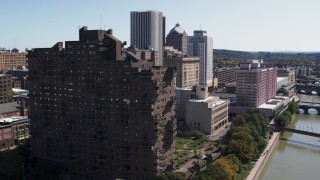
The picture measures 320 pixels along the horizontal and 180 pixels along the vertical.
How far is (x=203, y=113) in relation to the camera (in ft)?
228

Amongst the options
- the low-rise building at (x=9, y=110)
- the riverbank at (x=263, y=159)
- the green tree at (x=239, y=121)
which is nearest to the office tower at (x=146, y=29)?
the green tree at (x=239, y=121)

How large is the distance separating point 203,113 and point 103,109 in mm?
28396

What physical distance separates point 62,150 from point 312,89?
364 feet

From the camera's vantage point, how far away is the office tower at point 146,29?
11656 centimetres

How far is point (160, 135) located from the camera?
42781mm

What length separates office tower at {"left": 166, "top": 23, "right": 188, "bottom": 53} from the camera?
452ft

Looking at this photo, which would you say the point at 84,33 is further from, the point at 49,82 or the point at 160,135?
the point at 160,135

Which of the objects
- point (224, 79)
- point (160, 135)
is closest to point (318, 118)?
point (224, 79)

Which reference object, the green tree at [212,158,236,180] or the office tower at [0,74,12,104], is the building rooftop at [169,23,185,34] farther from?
the green tree at [212,158,236,180]

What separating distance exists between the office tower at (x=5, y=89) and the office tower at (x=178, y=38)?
213ft

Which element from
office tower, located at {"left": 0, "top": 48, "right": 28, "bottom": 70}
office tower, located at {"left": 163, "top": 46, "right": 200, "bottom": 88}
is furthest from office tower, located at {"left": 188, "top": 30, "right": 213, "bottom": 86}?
office tower, located at {"left": 0, "top": 48, "right": 28, "bottom": 70}

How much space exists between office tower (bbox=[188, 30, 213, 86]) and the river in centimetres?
4262

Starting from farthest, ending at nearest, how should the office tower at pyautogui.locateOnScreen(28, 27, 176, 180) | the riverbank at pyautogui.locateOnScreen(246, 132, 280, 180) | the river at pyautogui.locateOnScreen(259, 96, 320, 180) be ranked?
the river at pyautogui.locateOnScreen(259, 96, 320, 180), the riverbank at pyautogui.locateOnScreen(246, 132, 280, 180), the office tower at pyautogui.locateOnScreen(28, 27, 176, 180)

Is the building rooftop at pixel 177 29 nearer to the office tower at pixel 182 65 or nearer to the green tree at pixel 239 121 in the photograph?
the office tower at pixel 182 65
